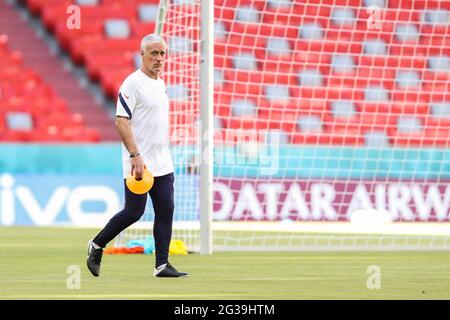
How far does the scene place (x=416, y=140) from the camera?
73.4 ft

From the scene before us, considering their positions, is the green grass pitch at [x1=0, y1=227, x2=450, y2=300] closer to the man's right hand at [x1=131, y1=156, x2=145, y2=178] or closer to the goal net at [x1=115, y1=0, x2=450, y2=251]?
the man's right hand at [x1=131, y1=156, x2=145, y2=178]

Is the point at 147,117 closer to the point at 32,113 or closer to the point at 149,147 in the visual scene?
the point at 149,147

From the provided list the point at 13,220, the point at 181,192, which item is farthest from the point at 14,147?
the point at 181,192

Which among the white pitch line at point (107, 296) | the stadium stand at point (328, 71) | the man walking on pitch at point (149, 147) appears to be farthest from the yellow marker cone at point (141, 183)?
the stadium stand at point (328, 71)

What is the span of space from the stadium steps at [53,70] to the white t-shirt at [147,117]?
13.0m

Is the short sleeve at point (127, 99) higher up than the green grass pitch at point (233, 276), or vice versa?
the short sleeve at point (127, 99)

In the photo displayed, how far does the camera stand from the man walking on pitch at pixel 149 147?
32.2 ft

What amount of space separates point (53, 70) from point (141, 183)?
50.2 feet

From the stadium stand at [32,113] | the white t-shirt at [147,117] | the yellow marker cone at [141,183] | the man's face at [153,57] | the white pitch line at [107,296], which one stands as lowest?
the stadium stand at [32,113]

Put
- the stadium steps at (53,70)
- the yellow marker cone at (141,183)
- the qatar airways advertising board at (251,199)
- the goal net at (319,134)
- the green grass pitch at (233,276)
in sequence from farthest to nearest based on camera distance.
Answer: the stadium steps at (53,70) < the qatar airways advertising board at (251,199) < the goal net at (319,134) < the yellow marker cone at (141,183) < the green grass pitch at (233,276)

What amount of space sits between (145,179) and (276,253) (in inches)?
Result: 157

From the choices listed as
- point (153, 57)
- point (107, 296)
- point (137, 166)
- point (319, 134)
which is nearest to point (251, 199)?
point (319, 134)

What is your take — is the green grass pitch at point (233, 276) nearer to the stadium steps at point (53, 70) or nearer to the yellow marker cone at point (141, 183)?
the yellow marker cone at point (141, 183)

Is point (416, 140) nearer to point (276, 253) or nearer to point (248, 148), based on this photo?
point (248, 148)
